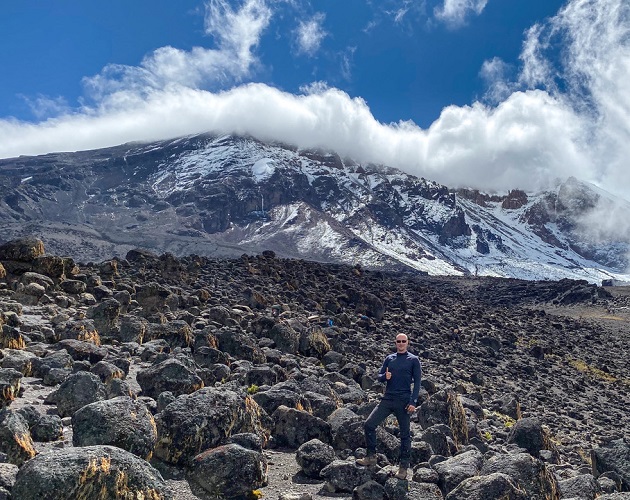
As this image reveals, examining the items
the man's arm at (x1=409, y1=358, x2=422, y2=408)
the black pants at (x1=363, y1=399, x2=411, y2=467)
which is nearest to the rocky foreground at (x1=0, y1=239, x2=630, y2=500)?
the black pants at (x1=363, y1=399, x2=411, y2=467)

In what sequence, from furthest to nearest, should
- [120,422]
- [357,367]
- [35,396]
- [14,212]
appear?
[14,212], [357,367], [35,396], [120,422]

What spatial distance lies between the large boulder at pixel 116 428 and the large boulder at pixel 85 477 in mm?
1402

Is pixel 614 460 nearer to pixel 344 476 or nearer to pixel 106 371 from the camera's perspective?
pixel 344 476

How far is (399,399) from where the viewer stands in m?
8.26

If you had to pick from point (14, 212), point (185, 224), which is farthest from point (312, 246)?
point (14, 212)

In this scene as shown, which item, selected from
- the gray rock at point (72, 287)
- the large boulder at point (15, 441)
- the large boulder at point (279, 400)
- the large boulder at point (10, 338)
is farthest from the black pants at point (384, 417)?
the gray rock at point (72, 287)

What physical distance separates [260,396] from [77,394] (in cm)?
308

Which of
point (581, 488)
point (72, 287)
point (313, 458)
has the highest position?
point (72, 287)

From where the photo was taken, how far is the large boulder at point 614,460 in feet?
28.1

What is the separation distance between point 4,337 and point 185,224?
623 feet

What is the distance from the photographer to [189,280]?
29.7 metres

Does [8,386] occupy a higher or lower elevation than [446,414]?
higher

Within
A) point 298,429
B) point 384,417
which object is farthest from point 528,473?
point 298,429

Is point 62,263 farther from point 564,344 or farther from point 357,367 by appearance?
point 564,344
